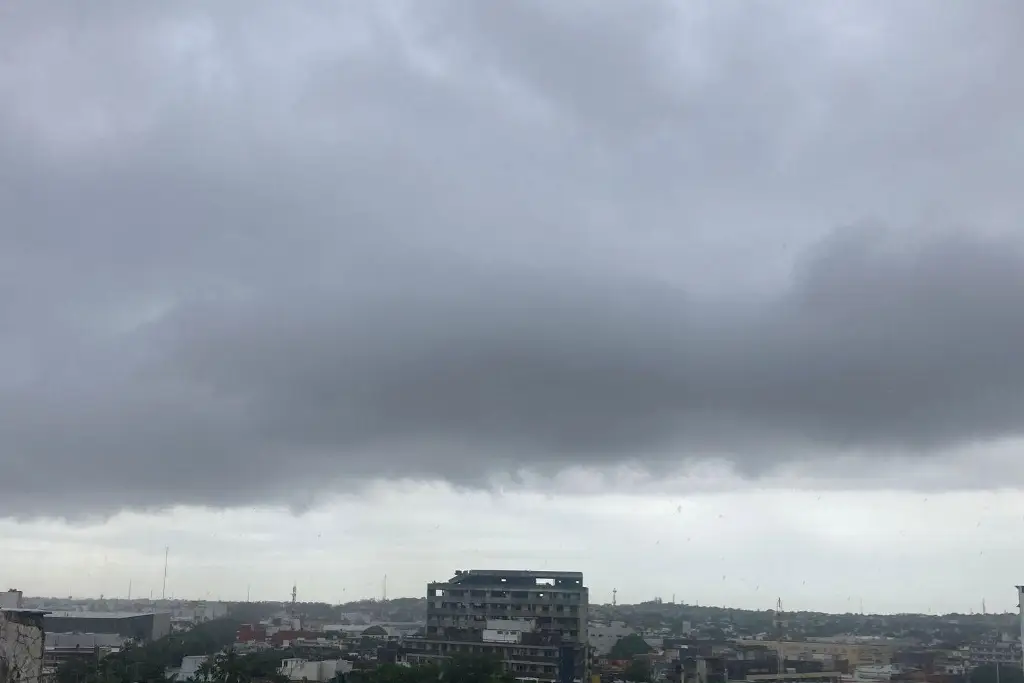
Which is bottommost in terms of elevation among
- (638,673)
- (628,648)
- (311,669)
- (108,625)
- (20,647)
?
(628,648)

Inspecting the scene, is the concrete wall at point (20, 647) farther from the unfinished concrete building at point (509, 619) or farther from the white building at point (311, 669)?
the unfinished concrete building at point (509, 619)

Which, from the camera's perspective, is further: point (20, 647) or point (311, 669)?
point (311, 669)

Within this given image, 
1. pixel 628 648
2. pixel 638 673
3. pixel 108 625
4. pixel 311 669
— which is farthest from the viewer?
pixel 108 625

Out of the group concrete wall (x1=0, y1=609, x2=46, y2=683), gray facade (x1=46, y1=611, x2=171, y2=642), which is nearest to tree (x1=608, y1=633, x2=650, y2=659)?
gray facade (x1=46, y1=611, x2=171, y2=642)

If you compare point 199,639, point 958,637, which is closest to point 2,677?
point 199,639

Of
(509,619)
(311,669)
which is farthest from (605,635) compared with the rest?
Answer: (311,669)

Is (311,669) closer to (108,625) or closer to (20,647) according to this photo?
(108,625)

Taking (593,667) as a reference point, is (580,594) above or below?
above

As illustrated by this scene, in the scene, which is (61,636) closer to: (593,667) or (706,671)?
(593,667)

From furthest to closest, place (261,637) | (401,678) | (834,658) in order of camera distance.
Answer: (261,637), (834,658), (401,678)
